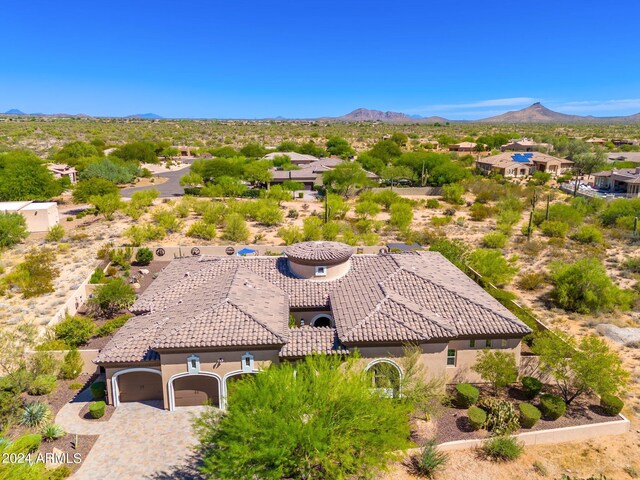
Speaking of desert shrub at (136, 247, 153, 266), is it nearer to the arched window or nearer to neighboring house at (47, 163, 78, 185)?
the arched window

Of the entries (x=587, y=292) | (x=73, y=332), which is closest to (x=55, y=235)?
(x=73, y=332)

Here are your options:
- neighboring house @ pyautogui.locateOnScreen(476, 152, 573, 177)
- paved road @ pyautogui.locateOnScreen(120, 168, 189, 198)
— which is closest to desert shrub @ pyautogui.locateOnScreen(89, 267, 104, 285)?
paved road @ pyautogui.locateOnScreen(120, 168, 189, 198)

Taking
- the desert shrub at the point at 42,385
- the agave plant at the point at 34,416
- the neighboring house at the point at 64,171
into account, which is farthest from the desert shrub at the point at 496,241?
the neighboring house at the point at 64,171

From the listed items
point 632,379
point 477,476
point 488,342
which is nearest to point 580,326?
point 632,379

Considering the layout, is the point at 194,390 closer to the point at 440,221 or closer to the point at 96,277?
the point at 96,277

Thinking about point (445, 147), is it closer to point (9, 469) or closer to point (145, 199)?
point (145, 199)

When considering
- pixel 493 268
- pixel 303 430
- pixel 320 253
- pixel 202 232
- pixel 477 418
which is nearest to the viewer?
pixel 303 430

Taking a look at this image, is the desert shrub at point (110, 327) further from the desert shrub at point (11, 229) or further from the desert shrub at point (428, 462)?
the desert shrub at point (11, 229)
